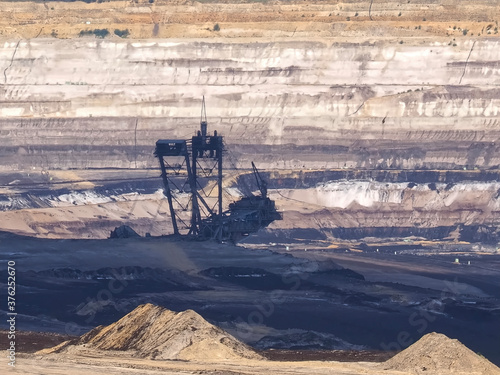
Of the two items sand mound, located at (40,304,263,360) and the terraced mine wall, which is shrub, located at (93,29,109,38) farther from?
sand mound, located at (40,304,263,360)

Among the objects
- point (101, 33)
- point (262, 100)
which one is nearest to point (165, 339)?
point (262, 100)

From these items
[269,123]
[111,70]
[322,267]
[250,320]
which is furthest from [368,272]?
[111,70]

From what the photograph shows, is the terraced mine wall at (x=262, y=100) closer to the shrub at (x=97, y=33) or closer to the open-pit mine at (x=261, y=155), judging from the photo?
the open-pit mine at (x=261, y=155)

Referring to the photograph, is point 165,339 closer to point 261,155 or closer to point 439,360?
point 439,360

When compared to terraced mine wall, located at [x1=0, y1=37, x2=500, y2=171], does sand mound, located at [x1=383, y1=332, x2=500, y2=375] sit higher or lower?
lower

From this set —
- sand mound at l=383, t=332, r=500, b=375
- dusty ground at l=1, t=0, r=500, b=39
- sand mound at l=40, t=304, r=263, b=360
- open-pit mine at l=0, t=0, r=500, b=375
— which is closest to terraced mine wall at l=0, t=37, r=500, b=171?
→ open-pit mine at l=0, t=0, r=500, b=375

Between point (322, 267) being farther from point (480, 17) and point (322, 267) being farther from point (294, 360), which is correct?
point (480, 17)
